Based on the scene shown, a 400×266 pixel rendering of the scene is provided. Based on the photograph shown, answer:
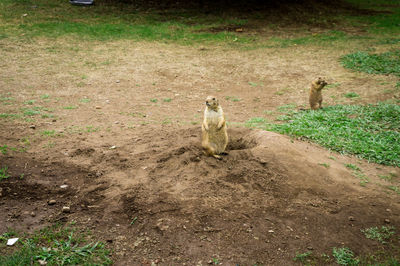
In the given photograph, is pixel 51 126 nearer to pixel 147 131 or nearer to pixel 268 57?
pixel 147 131

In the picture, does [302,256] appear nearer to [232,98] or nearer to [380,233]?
[380,233]

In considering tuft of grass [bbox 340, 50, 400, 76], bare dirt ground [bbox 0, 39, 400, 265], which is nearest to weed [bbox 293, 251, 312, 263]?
bare dirt ground [bbox 0, 39, 400, 265]

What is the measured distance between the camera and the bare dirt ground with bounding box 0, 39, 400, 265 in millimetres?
3756

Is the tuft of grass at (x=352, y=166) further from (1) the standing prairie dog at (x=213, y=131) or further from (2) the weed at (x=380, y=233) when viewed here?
(1) the standing prairie dog at (x=213, y=131)

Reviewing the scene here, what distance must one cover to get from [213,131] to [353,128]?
316cm

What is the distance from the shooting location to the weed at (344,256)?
3.45m

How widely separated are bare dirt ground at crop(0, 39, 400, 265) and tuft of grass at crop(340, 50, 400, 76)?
5.11 feet

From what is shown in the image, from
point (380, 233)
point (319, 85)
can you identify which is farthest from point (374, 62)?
point (380, 233)

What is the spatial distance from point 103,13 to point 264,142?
Answer: 13429 millimetres

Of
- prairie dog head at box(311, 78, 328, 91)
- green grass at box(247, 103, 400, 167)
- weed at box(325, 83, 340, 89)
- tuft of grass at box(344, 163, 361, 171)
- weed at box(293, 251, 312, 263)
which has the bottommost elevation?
weed at box(293, 251, 312, 263)

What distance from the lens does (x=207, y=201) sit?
429cm

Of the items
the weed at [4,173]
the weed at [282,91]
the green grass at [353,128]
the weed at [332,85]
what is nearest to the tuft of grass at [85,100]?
the weed at [4,173]

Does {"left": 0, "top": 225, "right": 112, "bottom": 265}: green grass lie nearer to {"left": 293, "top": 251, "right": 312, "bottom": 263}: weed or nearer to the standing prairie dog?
{"left": 293, "top": 251, "right": 312, "bottom": 263}: weed

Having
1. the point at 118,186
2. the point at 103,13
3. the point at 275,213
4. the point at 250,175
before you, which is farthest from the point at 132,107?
the point at 103,13
